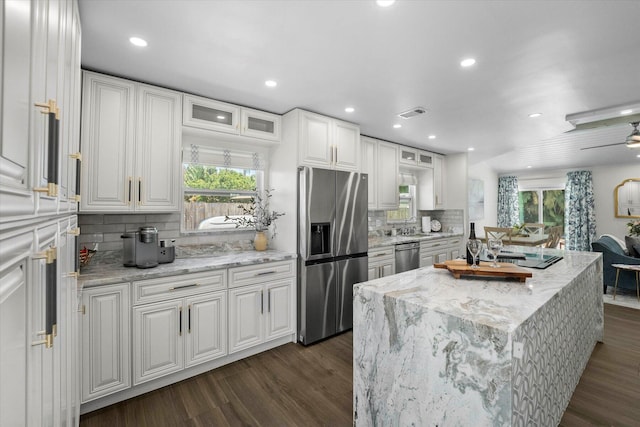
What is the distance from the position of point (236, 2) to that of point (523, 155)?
22.2ft

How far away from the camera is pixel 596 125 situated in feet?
13.1

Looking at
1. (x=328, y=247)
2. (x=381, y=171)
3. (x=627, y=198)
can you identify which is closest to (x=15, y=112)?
(x=328, y=247)

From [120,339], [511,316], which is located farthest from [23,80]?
[120,339]

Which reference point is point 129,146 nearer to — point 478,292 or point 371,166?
point 478,292

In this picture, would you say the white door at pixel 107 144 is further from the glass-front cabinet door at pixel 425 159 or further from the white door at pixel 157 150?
the glass-front cabinet door at pixel 425 159

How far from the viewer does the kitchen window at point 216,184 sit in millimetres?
3129

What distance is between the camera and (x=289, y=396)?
2.29 meters

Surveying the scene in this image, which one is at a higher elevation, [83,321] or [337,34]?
[337,34]

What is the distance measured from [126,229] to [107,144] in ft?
2.54

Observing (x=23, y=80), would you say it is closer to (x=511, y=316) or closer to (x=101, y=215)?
(x=511, y=316)

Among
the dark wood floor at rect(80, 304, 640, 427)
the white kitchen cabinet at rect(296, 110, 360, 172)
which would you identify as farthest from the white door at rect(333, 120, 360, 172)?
the dark wood floor at rect(80, 304, 640, 427)

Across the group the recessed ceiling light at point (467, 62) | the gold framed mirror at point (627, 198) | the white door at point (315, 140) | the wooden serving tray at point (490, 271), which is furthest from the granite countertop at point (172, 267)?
the gold framed mirror at point (627, 198)

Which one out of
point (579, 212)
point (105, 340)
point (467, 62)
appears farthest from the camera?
point (579, 212)

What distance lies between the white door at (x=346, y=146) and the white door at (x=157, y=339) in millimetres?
2259
